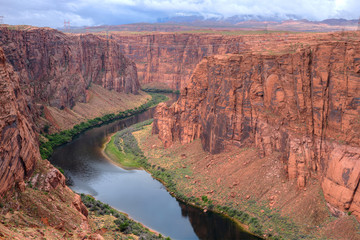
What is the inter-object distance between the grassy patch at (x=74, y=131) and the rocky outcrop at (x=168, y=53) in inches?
1282

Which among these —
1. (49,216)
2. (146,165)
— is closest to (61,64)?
(146,165)

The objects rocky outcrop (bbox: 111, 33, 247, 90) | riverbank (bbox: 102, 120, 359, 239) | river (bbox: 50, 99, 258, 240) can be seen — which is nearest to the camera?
riverbank (bbox: 102, 120, 359, 239)

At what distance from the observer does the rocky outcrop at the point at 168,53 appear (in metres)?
152

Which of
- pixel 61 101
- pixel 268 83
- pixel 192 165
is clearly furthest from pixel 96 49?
pixel 268 83

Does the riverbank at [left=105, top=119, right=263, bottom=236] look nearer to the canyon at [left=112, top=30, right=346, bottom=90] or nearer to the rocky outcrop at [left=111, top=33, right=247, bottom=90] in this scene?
the canyon at [left=112, top=30, right=346, bottom=90]

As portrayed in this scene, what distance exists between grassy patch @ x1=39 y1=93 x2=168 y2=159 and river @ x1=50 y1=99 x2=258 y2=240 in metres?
1.73

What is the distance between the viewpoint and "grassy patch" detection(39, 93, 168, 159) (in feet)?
238

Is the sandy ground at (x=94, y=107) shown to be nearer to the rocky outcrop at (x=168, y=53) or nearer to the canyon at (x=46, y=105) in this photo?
the canyon at (x=46, y=105)

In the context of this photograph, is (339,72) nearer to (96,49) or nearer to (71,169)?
(71,169)

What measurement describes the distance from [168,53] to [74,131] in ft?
278

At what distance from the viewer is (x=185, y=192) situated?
5244 cm

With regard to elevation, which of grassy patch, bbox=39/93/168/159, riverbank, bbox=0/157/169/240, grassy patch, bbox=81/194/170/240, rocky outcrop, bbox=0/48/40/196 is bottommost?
grassy patch, bbox=39/93/168/159

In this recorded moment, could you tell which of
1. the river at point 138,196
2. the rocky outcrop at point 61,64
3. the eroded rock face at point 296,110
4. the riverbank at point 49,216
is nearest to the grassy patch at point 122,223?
the riverbank at point 49,216

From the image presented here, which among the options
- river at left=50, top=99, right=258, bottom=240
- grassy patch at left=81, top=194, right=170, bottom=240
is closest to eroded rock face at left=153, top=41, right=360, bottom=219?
river at left=50, top=99, right=258, bottom=240
